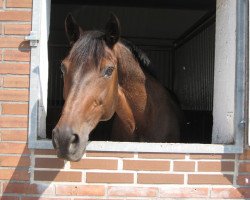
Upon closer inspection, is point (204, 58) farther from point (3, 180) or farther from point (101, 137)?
point (3, 180)

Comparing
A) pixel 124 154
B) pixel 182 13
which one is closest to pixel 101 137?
pixel 124 154

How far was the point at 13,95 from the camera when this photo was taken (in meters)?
2.58

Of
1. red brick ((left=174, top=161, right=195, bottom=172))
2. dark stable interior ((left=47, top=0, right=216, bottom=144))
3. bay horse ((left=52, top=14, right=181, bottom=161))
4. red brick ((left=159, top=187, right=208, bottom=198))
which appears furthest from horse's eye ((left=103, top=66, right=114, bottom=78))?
dark stable interior ((left=47, top=0, right=216, bottom=144))

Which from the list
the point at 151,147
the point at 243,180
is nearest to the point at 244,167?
the point at 243,180

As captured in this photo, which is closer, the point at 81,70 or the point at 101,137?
the point at 81,70

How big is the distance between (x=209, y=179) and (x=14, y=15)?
1.68m

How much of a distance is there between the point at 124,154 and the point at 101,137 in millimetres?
2235

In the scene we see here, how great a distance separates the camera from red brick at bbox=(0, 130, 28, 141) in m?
2.57

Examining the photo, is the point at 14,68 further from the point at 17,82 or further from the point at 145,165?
the point at 145,165

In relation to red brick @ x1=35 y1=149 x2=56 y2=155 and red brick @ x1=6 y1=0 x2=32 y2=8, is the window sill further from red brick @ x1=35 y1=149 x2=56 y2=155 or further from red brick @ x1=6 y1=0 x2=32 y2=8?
red brick @ x1=6 y1=0 x2=32 y2=8

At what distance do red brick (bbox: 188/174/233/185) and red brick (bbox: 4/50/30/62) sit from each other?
→ 1.33 metres

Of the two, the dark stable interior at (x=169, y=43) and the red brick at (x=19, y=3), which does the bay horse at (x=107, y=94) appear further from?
the dark stable interior at (x=169, y=43)

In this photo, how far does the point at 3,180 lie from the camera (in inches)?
102

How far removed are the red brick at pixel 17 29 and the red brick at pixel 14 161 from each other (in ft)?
2.65
